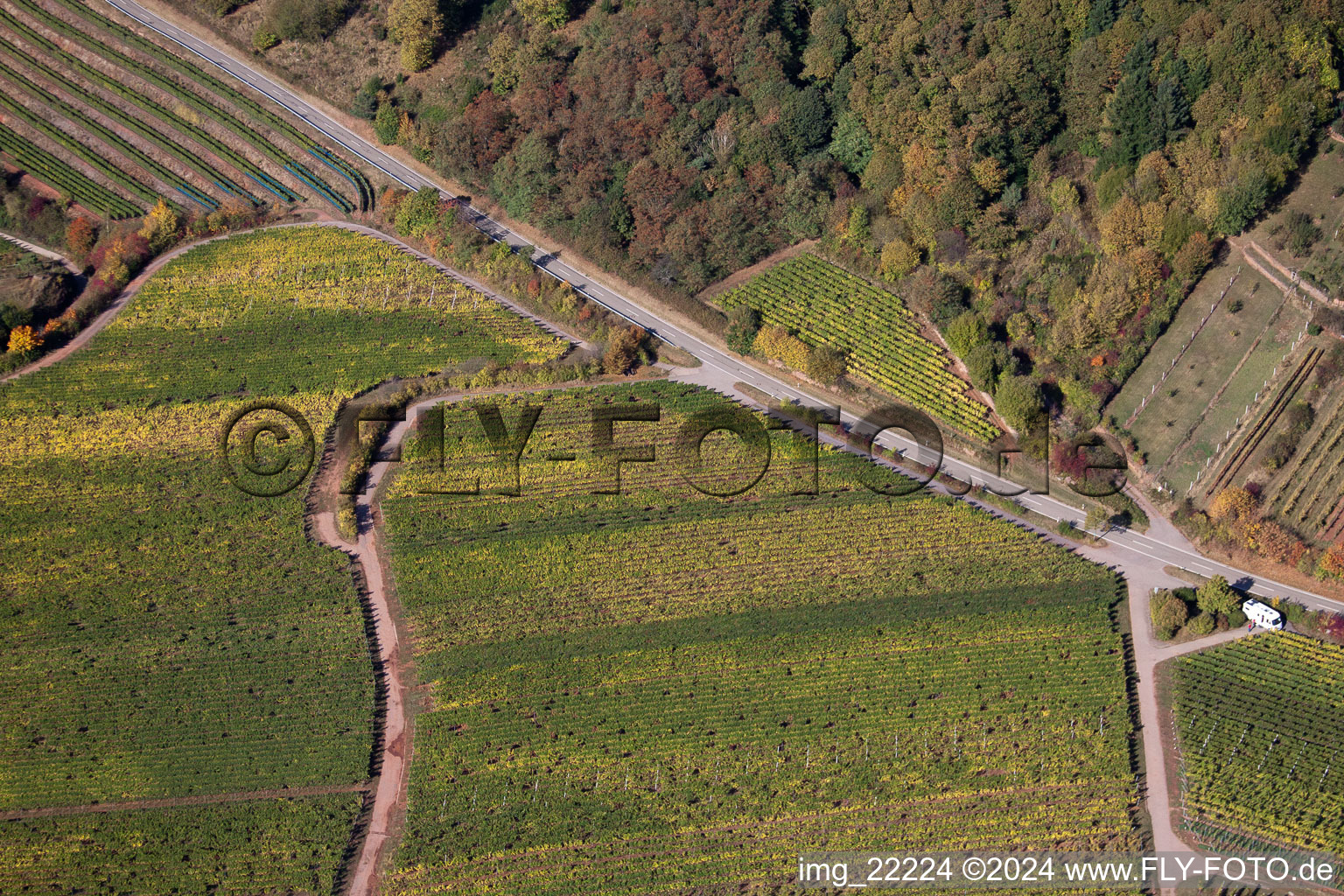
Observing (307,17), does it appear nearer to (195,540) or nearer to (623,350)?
(623,350)

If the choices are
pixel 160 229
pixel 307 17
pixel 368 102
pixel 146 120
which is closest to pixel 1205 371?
pixel 368 102

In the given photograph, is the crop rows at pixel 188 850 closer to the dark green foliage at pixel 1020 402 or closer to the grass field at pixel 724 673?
the grass field at pixel 724 673

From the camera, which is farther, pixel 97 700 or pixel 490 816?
pixel 97 700

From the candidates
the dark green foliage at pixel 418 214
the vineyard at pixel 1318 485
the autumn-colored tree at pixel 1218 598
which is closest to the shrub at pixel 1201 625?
the autumn-colored tree at pixel 1218 598

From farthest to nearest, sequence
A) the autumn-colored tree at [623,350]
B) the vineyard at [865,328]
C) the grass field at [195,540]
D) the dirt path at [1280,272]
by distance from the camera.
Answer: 1. the autumn-colored tree at [623,350]
2. the vineyard at [865,328]
3. the dirt path at [1280,272]
4. the grass field at [195,540]

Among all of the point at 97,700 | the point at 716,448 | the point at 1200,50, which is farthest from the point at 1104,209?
the point at 97,700

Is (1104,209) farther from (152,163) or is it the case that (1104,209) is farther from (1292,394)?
(152,163)

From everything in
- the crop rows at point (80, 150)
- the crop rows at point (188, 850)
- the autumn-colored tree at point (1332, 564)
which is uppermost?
the crop rows at point (80, 150)
